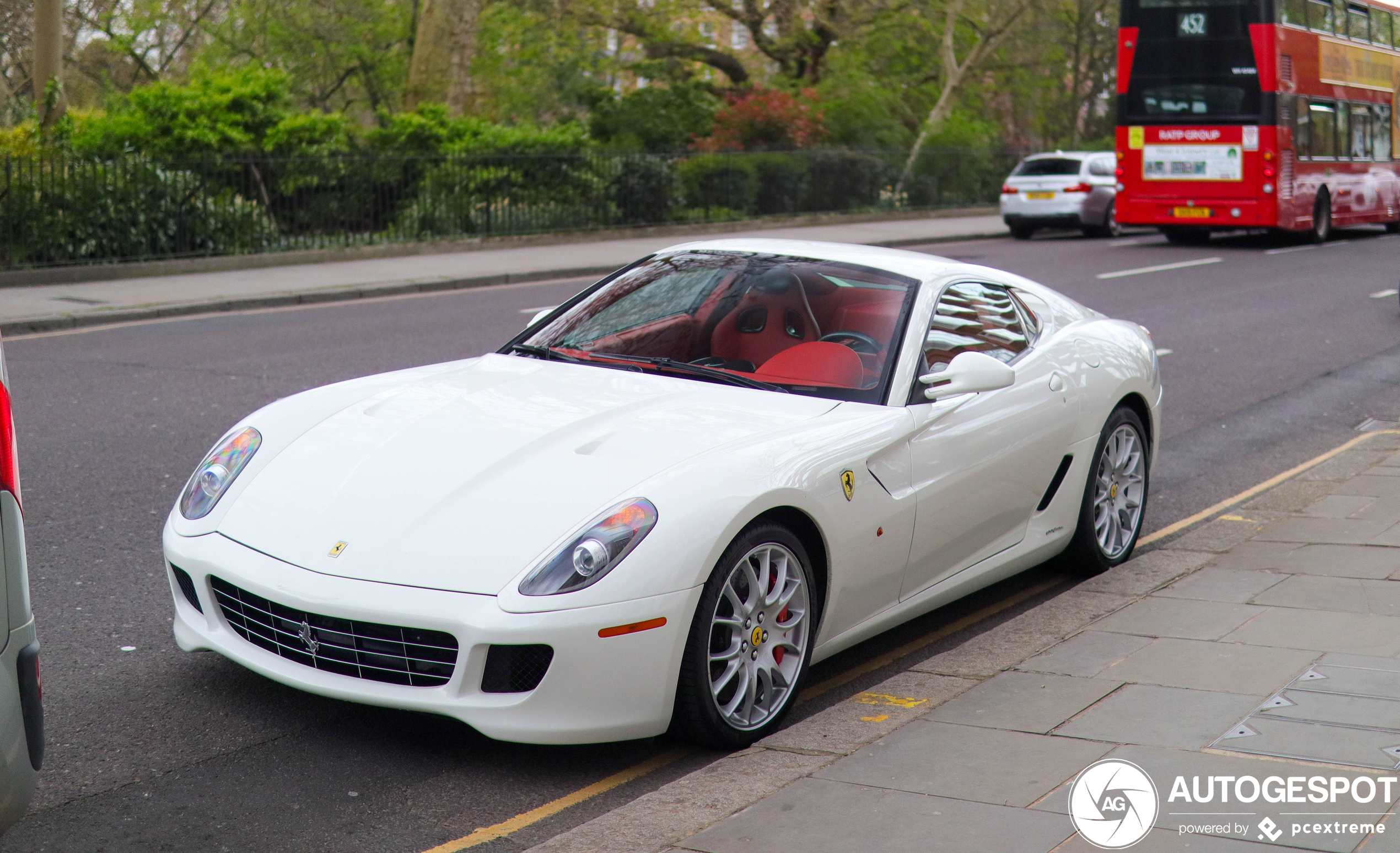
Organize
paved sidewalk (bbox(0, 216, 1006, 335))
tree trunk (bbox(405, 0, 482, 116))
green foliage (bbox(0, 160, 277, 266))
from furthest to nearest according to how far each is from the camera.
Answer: tree trunk (bbox(405, 0, 482, 116)) < green foliage (bbox(0, 160, 277, 266)) < paved sidewalk (bbox(0, 216, 1006, 335))

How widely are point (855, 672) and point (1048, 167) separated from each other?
81.0 ft

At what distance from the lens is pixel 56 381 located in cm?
1013

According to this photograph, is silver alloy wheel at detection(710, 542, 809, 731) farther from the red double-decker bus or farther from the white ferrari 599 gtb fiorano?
the red double-decker bus

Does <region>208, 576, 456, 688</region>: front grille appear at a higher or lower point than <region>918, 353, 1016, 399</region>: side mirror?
lower

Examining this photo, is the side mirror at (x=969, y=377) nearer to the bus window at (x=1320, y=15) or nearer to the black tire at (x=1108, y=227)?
the bus window at (x=1320, y=15)

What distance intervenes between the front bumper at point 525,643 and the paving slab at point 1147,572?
2.43 m

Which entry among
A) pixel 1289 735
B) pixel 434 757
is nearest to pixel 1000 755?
pixel 1289 735

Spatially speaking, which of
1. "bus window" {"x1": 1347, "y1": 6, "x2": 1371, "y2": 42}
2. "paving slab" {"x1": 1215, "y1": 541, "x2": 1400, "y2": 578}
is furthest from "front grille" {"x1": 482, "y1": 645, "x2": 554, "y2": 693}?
"bus window" {"x1": 1347, "y1": 6, "x2": 1371, "y2": 42}

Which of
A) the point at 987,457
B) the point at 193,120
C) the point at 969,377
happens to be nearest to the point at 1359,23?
the point at 193,120

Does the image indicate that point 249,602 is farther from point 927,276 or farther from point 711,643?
point 927,276

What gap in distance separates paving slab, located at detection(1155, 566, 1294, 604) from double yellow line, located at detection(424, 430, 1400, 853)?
539mm

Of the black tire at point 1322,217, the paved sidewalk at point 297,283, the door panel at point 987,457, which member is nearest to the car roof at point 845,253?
the door panel at point 987,457

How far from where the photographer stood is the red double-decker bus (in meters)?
22.5

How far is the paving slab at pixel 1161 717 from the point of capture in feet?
12.1
